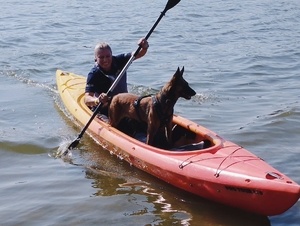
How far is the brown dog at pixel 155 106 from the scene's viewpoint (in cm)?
499

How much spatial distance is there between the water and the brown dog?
0.54m

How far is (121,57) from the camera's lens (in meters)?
6.54

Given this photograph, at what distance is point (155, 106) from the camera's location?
17.0 ft

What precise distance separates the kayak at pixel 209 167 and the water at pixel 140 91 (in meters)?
0.16

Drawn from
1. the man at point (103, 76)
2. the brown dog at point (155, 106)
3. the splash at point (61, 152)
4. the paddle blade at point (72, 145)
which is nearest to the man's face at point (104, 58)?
the man at point (103, 76)

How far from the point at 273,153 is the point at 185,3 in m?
13.0

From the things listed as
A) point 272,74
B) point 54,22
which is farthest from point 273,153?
point 54,22

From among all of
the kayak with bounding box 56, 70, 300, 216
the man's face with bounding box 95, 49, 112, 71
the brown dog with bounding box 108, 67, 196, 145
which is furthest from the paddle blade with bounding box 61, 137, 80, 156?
the man's face with bounding box 95, 49, 112, 71

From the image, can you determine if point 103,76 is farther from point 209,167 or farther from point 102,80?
point 209,167

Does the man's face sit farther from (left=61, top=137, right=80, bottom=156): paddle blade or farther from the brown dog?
(left=61, top=137, right=80, bottom=156): paddle blade

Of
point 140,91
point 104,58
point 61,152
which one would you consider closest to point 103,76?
point 104,58

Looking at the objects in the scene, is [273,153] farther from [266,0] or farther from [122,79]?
[266,0]

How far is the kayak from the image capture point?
4.22 m

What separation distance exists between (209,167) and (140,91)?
4121 millimetres
